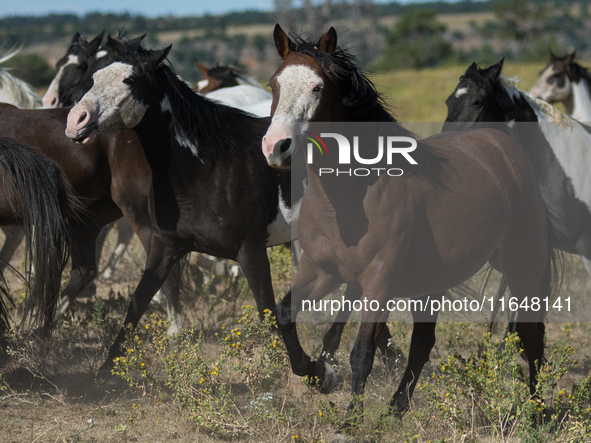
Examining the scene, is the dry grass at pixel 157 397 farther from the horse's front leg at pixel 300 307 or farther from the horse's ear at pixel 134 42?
the horse's ear at pixel 134 42

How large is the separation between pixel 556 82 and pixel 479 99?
3.37 meters

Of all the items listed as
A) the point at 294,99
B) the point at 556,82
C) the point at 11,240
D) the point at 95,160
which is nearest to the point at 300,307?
the point at 294,99

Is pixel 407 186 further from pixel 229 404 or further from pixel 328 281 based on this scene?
pixel 229 404

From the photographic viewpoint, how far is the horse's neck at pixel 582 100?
6.85 meters

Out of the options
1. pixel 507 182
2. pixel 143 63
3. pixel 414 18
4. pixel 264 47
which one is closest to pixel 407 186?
pixel 507 182

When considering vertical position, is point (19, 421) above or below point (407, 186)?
below

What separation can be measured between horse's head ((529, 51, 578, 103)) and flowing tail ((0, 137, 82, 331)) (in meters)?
5.92

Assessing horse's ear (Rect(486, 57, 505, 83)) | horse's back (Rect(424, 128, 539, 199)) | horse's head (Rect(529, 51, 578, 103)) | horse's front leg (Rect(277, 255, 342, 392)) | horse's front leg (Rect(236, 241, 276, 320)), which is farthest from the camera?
horse's head (Rect(529, 51, 578, 103))

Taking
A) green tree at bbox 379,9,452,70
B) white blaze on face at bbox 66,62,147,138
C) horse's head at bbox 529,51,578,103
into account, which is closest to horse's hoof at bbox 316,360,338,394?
white blaze on face at bbox 66,62,147,138

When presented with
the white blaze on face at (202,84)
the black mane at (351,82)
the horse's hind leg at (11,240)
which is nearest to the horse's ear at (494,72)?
the black mane at (351,82)

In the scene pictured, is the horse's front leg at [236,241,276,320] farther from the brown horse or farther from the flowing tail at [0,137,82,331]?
the flowing tail at [0,137,82,331]

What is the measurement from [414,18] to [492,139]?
51143 mm

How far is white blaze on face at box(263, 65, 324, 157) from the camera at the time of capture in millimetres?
2682

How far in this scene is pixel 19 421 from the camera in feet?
11.5
